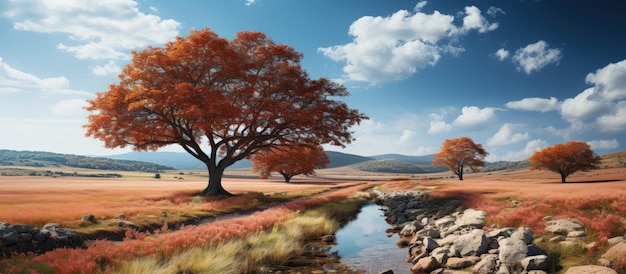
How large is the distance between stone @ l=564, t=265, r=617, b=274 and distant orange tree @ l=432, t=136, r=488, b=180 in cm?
9022

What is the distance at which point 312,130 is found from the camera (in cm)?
4072

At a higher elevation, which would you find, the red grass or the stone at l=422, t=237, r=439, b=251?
the red grass

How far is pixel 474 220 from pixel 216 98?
2369 cm

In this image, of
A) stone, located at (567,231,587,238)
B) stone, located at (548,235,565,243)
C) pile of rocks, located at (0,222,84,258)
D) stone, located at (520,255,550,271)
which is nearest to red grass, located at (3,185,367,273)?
pile of rocks, located at (0,222,84,258)

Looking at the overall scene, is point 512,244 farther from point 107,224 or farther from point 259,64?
point 259,64

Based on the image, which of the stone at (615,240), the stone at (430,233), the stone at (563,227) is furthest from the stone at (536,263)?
the stone at (430,233)

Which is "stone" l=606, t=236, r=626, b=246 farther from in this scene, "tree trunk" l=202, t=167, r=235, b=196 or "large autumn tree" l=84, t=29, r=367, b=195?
"tree trunk" l=202, t=167, r=235, b=196

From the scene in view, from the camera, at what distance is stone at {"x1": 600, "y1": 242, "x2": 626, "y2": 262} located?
39.8ft

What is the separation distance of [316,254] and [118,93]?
2786 cm

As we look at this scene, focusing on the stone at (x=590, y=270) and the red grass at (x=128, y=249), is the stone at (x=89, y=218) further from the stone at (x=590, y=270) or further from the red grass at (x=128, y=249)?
the stone at (x=590, y=270)

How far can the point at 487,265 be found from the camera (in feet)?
44.3

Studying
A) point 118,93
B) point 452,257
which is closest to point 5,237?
point 452,257

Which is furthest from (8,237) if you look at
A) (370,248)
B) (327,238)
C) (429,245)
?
(429,245)

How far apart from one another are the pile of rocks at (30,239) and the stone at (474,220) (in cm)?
2057
